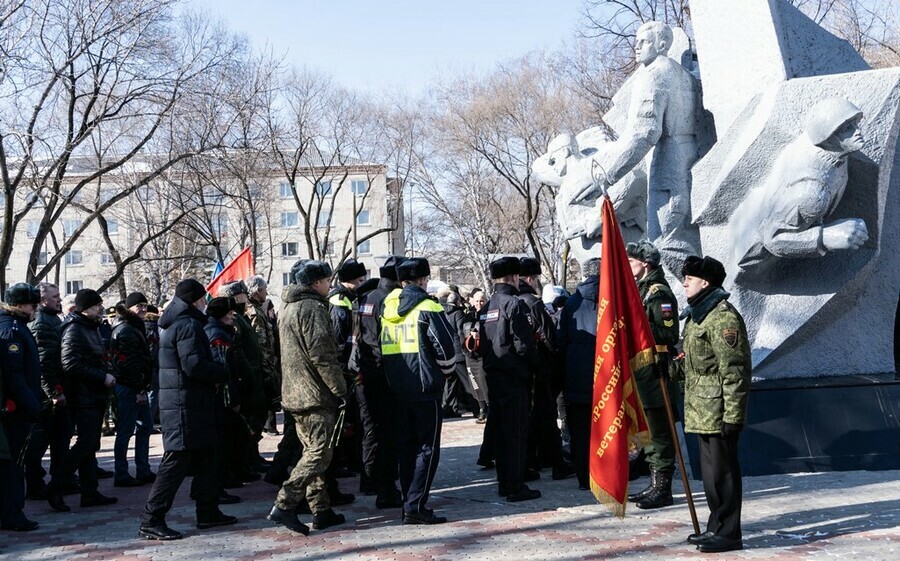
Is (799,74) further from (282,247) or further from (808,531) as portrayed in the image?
(282,247)

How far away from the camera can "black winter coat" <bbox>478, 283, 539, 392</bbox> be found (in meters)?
7.59

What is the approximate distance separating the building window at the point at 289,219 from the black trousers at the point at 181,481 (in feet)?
161

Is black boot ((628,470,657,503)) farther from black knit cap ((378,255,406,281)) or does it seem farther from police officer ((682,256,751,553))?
black knit cap ((378,255,406,281))

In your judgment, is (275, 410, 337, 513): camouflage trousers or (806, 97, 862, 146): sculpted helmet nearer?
(275, 410, 337, 513): camouflage trousers

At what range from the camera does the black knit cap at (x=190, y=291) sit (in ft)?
23.0

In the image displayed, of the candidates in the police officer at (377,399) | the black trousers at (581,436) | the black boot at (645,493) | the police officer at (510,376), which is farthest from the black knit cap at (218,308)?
the black boot at (645,493)

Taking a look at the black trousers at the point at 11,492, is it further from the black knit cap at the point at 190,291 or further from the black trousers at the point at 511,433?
the black trousers at the point at 511,433

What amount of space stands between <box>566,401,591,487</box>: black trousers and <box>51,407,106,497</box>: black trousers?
421cm

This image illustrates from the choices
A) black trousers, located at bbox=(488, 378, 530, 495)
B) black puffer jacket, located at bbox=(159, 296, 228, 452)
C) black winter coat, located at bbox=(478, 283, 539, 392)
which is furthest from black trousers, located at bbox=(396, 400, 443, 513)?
black puffer jacket, located at bbox=(159, 296, 228, 452)

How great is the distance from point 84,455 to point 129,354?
1.26 meters

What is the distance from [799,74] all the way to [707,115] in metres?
1.11

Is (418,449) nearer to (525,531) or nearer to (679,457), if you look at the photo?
(525,531)

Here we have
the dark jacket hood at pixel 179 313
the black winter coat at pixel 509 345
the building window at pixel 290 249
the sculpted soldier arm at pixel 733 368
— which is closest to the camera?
the sculpted soldier arm at pixel 733 368

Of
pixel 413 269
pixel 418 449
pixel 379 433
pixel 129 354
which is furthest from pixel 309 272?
pixel 129 354
